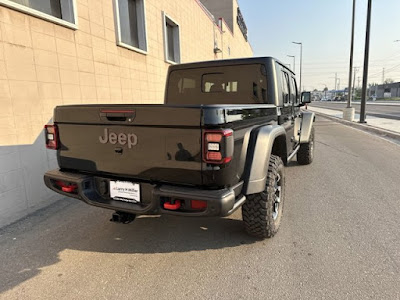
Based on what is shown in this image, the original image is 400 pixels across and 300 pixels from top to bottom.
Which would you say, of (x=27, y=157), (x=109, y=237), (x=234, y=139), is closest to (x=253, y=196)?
(x=234, y=139)

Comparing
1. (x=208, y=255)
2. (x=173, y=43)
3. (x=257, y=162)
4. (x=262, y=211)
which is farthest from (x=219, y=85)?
(x=173, y=43)

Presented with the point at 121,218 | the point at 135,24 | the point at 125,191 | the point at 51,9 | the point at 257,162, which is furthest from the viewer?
the point at 135,24

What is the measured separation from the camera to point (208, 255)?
2779 mm

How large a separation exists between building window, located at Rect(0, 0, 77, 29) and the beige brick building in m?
0.01

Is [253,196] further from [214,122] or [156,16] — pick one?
[156,16]

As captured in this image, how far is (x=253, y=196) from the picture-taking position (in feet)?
9.27

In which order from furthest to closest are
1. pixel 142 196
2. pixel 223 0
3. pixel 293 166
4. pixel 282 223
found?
pixel 223 0, pixel 293 166, pixel 282 223, pixel 142 196

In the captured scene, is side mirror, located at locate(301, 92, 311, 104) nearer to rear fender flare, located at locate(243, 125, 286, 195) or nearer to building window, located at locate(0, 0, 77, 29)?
rear fender flare, located at locate(243, 125, 286, 195)

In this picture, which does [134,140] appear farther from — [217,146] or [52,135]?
[52,135]

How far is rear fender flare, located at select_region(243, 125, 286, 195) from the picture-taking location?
257 centimetres

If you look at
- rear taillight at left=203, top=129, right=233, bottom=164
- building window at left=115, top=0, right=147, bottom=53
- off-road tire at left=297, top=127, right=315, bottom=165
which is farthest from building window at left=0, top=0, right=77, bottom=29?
off-road tire at left=297, top=127, right=315, bottom=165

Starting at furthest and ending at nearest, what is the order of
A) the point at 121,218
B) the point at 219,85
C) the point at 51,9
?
1. the point at 51,9
2. the point at 219,85
3. the point at 121,218

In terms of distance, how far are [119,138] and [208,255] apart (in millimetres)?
1442

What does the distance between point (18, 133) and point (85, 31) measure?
7.85ft
